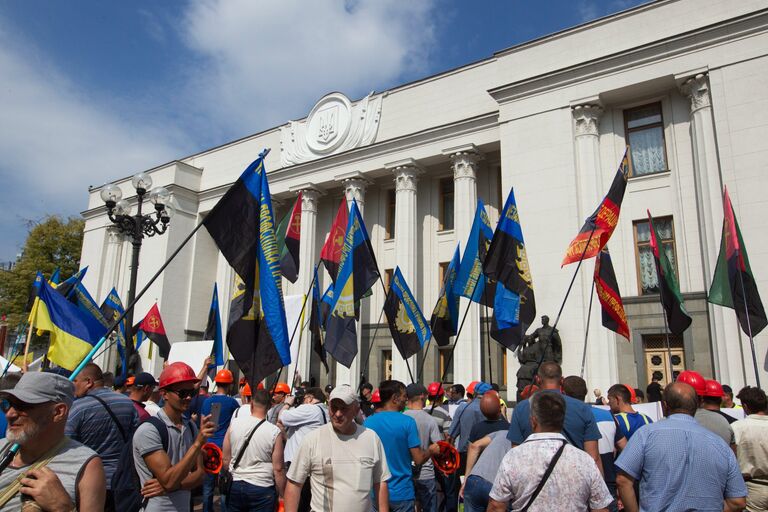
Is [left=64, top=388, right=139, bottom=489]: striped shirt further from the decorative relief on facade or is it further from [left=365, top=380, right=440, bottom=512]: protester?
the decorative relief on facade

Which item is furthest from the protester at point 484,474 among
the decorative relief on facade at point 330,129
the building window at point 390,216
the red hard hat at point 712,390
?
the decorative relief on facade at point 330,129

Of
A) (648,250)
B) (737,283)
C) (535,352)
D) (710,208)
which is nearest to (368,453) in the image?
(737,283)

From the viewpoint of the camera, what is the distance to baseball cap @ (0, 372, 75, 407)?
231 centimetres

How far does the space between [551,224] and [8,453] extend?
16890mm

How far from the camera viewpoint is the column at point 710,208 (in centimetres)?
1423

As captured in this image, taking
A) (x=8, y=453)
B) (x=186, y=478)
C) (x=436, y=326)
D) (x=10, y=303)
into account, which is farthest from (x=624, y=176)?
(x=10, y=303)

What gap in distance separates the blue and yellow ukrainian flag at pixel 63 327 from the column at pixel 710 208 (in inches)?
579

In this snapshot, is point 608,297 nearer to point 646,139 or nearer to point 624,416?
point 624,416

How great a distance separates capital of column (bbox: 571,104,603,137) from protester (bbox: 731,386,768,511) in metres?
14.6

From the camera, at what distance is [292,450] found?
19.6ft

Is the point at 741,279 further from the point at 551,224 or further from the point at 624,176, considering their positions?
the point at 551,224

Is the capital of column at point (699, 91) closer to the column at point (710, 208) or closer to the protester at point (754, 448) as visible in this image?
the column at point (710, 208)

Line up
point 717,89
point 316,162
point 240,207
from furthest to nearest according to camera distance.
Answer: point 316,162
point 717,89
point 240,207

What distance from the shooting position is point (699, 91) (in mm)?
16422
